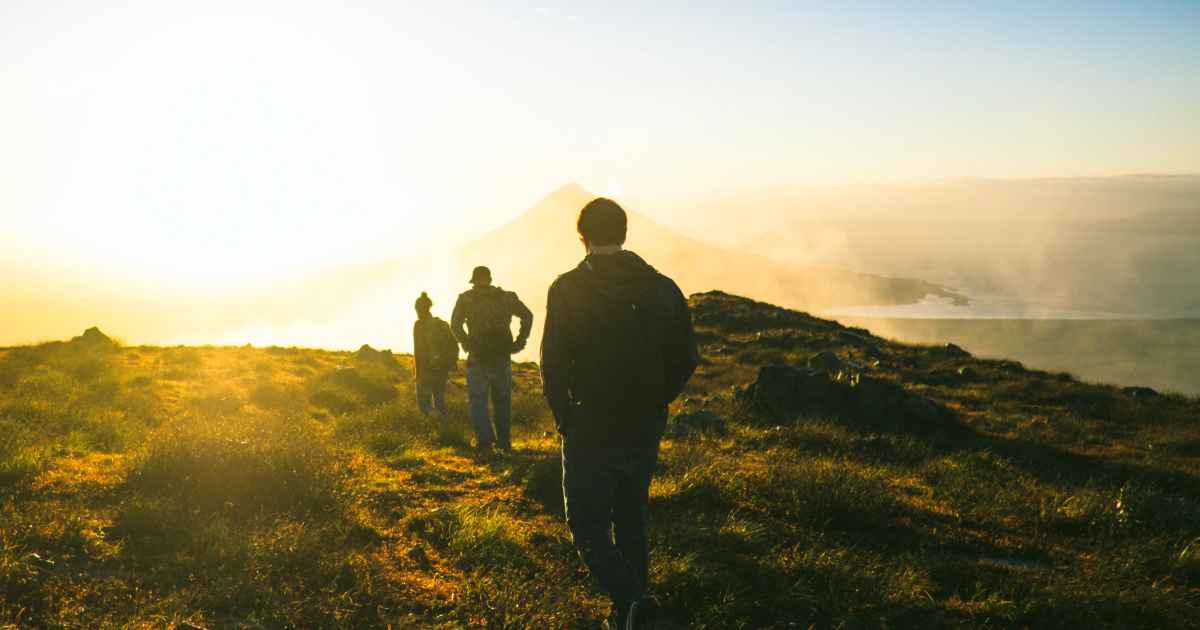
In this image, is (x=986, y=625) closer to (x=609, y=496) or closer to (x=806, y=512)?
(x=806, y=512)

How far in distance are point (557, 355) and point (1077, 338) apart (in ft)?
478

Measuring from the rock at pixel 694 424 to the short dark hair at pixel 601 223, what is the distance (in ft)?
24.4

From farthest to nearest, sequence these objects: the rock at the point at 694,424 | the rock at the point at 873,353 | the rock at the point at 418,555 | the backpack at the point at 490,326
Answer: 1. the rock at the point at 873,353
2. the rock at the point at 694,424
3. the backpack at the point at 490,326
4. the rock at the point at 418,555

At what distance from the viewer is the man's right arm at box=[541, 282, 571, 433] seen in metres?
3.38

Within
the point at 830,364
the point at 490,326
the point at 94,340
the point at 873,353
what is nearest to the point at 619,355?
the point at 490,326

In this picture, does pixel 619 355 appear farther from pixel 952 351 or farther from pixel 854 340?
pixel 952 351

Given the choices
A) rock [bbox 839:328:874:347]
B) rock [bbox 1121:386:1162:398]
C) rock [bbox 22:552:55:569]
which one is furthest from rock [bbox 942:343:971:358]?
rock [bbox 22:552:55:569]

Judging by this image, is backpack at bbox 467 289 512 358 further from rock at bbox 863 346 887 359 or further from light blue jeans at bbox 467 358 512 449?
rock at bbox 863 346 887 359

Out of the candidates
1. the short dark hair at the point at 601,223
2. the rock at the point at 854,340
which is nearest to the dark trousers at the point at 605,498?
the short dark hair at the point at 601,223

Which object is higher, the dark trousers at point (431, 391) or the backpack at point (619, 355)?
the backpack at point (619, 355)

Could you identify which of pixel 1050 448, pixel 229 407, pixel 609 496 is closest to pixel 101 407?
pixel 229 407

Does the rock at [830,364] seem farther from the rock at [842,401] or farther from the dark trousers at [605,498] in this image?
the dark trousers at [605,498]

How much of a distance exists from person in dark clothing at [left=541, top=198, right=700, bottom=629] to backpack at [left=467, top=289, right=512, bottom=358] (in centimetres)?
500

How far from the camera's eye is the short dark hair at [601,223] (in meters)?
3.47
